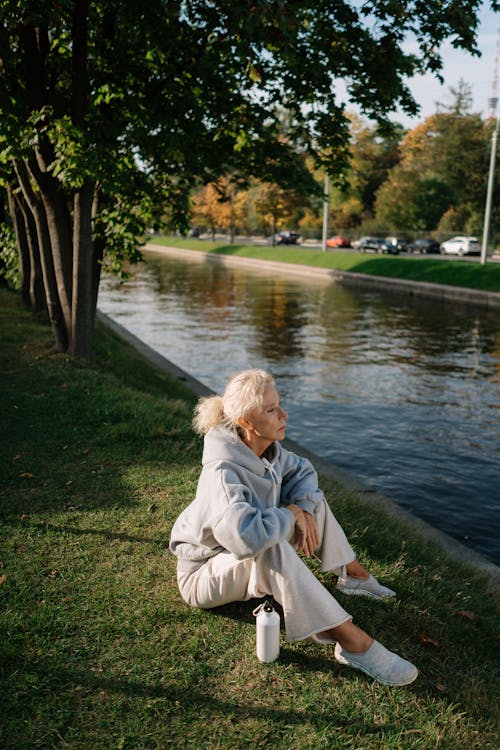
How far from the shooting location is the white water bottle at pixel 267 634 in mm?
3545

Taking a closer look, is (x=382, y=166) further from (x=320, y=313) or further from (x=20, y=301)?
(x=20, y=301)

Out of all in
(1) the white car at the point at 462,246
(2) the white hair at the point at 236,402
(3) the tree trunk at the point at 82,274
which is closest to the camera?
(2) the white hair at the point at 236,402

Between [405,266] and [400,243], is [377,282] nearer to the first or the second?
[405,266]

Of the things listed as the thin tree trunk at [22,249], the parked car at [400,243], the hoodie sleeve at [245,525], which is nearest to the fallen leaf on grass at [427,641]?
the hoodie sleeve at [245,525]

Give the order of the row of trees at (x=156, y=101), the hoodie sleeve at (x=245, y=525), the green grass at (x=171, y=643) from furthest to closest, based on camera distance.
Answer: the row of trees at (x=156, y=101) < the hoodie sleeve at (x=245, y=525) < the green grass at (x=171, y=643)

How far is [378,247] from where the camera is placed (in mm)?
52406

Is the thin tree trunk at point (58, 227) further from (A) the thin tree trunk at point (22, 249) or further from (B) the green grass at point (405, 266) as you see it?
(B) the green grass at point (405, 266)

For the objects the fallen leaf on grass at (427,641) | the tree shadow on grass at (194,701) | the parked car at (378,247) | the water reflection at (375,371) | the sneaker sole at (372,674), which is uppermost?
the parked car at (378,247)

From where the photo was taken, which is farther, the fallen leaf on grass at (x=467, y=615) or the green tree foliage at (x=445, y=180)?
the green tree foliage at (x=445, y=180)

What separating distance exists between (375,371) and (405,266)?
24.2 metres

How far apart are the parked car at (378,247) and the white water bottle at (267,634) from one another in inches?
1969

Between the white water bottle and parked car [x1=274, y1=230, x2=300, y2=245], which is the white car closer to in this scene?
parked car [x1=274, y1=230, x2=300, y2=245]

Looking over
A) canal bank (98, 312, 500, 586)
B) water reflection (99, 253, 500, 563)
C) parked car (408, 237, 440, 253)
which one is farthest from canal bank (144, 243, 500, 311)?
canal bank (98, 312, 500, 586)

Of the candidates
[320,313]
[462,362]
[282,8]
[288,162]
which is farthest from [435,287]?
[282,8]
